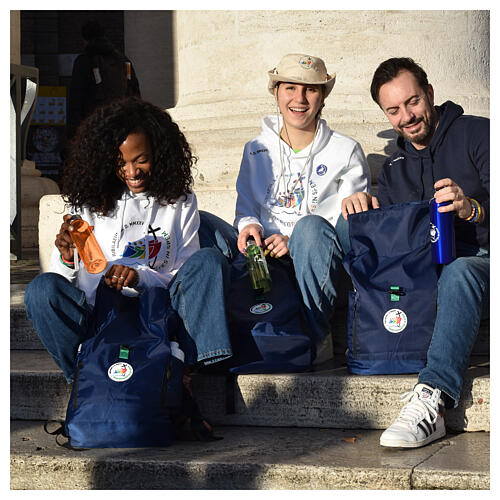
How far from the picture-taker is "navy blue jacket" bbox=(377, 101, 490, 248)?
3.44 metres

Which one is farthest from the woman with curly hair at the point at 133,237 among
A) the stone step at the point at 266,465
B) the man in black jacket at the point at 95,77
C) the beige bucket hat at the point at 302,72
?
the man in black jacket at the point at 95,77

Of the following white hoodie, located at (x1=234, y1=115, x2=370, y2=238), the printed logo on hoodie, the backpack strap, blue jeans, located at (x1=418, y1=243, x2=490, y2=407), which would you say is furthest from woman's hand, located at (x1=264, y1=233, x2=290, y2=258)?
the backpack strap

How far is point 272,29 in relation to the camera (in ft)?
17.7

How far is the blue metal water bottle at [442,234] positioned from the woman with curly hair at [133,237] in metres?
0.83

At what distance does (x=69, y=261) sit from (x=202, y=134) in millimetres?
2140

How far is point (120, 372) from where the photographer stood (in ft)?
9.97

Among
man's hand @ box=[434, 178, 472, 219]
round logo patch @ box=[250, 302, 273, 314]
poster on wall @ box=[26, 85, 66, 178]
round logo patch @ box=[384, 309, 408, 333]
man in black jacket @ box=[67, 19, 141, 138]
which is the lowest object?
round logo patch @ box=[384, 309, 408, 333]

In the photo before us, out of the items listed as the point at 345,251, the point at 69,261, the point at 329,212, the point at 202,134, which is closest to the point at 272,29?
the point at 202,134

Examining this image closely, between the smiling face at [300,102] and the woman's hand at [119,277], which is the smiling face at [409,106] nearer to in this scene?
the smiling face at [300,102]

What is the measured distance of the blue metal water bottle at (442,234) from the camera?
126 inches

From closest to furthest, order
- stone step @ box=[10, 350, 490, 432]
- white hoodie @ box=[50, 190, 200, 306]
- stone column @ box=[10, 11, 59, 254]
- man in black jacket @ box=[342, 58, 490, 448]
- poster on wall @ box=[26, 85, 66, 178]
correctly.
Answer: man in black jacket @ box=[342, 58, 490, 448]
stone step @ box=[10, 350, 490, 432]
white hoodie @ box=[50, 190, 200, 306]
stone column @ box=[10, 11, 59, 254]
poster on wall @ box=[26, 85, 66, 178]

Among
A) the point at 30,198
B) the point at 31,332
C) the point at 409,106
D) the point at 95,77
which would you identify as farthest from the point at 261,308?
the point at 30,198

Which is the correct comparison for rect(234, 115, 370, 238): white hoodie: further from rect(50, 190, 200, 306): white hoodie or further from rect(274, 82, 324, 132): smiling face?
rect(50, 190, 200, 306): white hoodie

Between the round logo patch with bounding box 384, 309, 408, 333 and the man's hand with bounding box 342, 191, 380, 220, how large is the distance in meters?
0.48
